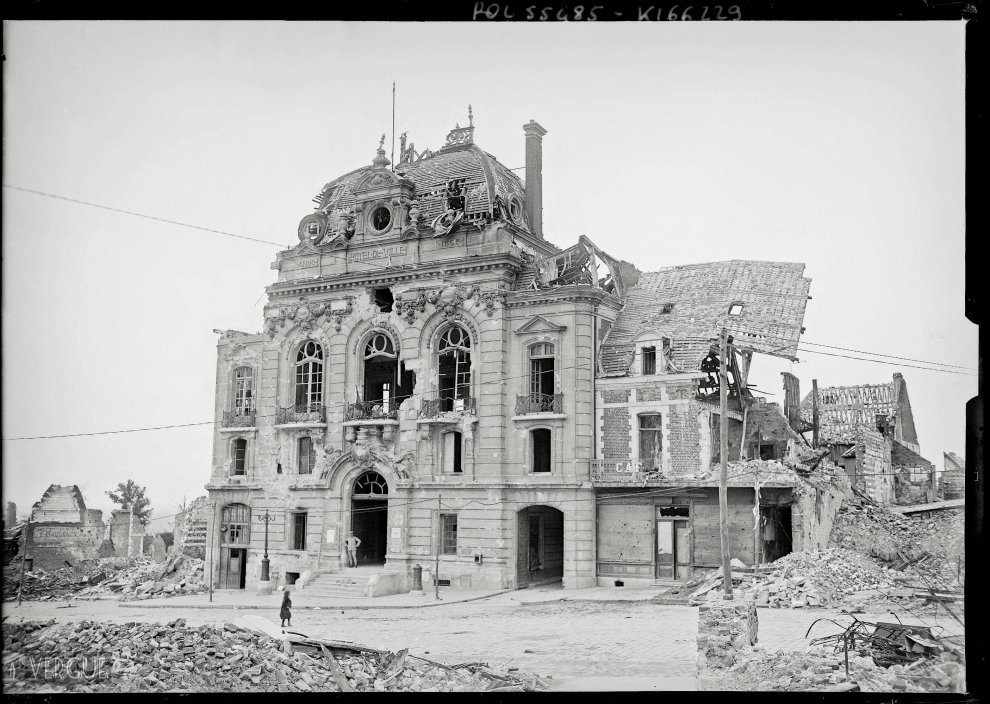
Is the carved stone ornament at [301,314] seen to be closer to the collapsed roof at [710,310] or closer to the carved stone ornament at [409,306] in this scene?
the carved stone ornament at [409,306]

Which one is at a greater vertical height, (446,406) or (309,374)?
(309,374)

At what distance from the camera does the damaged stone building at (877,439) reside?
16.8 meters

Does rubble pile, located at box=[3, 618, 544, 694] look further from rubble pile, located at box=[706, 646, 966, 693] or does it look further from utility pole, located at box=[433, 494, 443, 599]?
utility pole, located at box=[433, 494, 443, 599]

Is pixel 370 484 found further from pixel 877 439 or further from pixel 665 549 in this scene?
pixel 877 439

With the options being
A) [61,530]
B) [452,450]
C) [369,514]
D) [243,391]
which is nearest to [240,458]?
[243,391]

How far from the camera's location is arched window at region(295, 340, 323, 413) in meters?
24.1

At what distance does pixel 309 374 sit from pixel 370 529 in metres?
4.47

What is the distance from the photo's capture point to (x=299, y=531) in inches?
965

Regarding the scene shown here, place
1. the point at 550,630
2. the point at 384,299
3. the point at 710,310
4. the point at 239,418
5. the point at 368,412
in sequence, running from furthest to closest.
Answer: the point at 384,299
the point at 368,412
the point at 239,418
the point at 710,310
the point at 550,630

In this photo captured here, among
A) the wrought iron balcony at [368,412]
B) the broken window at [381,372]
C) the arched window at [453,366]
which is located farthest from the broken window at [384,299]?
the wrought iron balcony at [368,412]

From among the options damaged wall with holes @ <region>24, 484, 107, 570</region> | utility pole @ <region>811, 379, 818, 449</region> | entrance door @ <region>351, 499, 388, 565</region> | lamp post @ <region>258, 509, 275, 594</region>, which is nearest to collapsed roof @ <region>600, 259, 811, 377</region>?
utility pole @ <region>811, 379, 818, 449</region>

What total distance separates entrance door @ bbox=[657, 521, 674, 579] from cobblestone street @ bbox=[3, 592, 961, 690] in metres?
2.21

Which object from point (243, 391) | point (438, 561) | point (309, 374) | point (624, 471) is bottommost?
point (438, 561)

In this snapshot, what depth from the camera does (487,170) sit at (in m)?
24.1
